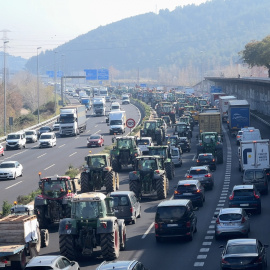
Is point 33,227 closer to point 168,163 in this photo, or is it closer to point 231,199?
point 231,199

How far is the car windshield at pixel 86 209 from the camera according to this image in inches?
1029

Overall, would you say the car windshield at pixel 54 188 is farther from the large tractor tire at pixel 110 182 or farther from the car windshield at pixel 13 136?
the car windshield at pixel 13 136

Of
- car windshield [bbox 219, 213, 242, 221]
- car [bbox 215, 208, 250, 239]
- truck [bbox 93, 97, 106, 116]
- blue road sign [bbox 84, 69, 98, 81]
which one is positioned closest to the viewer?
car [bbox 215, 208, 250, 239]


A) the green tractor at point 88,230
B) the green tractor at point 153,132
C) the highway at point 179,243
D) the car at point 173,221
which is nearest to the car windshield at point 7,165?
the highway at point 179,243

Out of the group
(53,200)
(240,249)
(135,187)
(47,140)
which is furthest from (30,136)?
(240,249)

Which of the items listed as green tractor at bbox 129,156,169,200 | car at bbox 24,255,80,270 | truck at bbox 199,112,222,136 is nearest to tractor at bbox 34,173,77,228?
green tractor at bbox 129,156,169,200

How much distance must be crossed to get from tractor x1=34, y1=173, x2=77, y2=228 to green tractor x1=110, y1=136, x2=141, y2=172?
66.1 ft

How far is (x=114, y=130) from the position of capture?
8462cm

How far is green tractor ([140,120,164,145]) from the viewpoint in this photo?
71000 millimetres

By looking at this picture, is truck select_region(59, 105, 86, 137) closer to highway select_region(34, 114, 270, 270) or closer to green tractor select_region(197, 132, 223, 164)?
green tractor select_region(197, 132, 223, 164)

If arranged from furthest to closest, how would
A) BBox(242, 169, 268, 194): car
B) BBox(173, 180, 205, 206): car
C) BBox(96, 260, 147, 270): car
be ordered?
BBox(242, 169, 268, 194): car < BBox(173, 180, 205, 206): car < BBox(96, 260, 147, 270): car

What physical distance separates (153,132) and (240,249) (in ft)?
161

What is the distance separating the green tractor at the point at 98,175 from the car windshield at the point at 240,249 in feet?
65.5

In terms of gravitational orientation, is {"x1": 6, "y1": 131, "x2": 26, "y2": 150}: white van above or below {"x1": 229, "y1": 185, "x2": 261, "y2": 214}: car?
below
